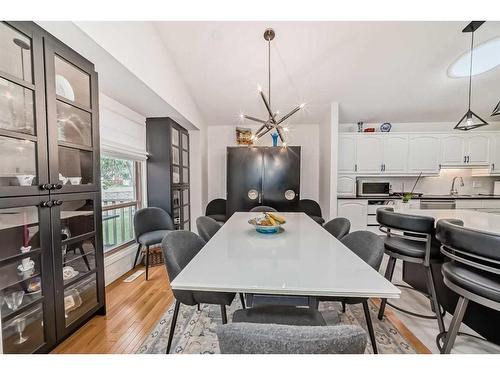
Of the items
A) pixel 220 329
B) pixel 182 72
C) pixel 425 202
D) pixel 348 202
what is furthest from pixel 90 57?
pixel 425 202

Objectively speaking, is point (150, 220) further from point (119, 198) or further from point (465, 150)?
point (465, 150)

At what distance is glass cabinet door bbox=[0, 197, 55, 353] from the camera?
4.11 feet

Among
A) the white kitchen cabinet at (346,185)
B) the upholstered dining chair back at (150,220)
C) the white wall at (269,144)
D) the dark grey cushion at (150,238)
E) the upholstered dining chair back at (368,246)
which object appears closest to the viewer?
the upholstered dining chair back at (368,246)

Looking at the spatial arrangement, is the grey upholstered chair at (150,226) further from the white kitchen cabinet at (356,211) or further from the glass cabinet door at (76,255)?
the white kitchen cabinet at (356,211)

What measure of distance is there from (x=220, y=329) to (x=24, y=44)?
6.12ft

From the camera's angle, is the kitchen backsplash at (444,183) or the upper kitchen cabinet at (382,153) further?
the kitchen backsplash at (444,183)

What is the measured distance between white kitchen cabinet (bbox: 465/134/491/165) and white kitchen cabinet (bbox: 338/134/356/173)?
6.88 ft

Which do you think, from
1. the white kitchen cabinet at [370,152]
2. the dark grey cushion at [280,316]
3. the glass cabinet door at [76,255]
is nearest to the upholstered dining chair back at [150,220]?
the glass cabinet door at [76,255]

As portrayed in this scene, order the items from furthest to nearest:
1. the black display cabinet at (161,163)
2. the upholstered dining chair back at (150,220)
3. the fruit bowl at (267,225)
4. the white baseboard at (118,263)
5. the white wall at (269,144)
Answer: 1. the white wall at (269,144)
2. the black display cabinet at (161,163)
3. the upholstered dining chair back at (150,220)
4. the white baseboard at (118,263)
5. the fruit bowl at (267,225)

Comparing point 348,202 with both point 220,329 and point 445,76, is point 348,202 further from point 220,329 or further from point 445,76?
point 220,329

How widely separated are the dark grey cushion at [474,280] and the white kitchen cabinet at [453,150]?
389cm

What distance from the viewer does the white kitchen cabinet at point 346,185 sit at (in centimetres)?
439
